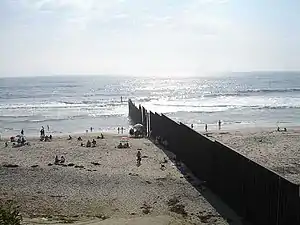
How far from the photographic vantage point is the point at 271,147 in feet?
95.2

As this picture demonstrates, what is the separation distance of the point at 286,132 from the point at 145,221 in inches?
1004

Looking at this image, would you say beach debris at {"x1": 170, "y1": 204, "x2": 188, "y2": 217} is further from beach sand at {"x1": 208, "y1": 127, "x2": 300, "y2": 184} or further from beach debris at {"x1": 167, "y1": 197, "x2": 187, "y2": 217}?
beach sand at {"x1": 208, "y1": 127, "x2": 300, "y2": 184}

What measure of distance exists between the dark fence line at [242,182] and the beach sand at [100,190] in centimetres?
90

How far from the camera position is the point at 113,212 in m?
15.6

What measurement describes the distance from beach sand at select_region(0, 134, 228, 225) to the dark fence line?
2.95ft

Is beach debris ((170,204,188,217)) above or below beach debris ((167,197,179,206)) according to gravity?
above

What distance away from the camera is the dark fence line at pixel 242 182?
11.8m

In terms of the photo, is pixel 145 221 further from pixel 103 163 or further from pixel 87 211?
pixel 103 163

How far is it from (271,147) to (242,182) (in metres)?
14.8

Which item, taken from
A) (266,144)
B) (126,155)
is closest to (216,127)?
(266,144)

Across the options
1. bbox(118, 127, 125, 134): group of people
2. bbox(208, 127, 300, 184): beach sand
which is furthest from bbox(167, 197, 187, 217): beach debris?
bbox(118, 127, 125, 134): group of people

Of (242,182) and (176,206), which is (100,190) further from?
(242,182)

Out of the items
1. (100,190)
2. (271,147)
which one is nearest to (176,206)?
(100,190)

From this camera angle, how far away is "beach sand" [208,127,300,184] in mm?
22141
